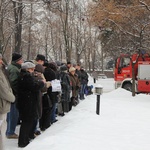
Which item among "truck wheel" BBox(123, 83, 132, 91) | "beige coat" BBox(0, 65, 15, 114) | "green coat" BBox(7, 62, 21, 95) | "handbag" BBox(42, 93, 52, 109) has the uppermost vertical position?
"green coat" BBox(7, 62, 21, 95)

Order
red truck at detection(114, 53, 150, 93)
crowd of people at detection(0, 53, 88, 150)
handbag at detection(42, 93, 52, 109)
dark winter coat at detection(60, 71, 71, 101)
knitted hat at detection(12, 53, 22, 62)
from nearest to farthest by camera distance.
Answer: crowd of people at detection(0, 53, 88, 150), knitted hat at detection(12, 53, 22, 62), handbag at detection(42, 93, 52, 109), dark winter coat at detection(60, 71, 71, 101), red truck at detection(114, 53, 150, 93)

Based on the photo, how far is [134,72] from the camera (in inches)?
703

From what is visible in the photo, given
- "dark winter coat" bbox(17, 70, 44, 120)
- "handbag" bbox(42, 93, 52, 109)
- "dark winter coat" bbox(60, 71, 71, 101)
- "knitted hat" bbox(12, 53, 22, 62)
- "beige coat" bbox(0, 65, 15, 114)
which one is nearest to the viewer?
"beige coat" bbox(0, 65, 15, 114)

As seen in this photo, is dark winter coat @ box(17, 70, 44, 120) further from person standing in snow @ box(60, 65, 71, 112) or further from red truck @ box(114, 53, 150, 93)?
red truck @ box(114, 53, 150, 93)

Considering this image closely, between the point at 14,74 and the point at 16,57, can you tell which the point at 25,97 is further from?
the point at 16,57

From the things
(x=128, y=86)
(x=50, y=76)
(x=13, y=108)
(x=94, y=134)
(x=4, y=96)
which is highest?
(x=50, y=76)

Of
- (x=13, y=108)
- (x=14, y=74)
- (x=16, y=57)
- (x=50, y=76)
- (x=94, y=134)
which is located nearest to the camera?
(x=94, y=134)

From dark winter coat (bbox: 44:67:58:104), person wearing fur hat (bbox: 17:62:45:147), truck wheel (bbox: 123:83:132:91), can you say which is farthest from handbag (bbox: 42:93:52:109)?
truck wheel (bbox: 123:83:132:91)

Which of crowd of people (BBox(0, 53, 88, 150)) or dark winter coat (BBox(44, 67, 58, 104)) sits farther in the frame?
dark winter coat (BBox(44, 67, 58, 104))

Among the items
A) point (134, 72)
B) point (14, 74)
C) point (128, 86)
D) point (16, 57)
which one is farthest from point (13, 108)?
point (128, 86)

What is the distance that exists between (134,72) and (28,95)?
12.3 meters

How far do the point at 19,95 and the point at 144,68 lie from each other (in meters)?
13.1

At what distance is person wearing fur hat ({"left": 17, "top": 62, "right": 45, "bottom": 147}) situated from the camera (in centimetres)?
629

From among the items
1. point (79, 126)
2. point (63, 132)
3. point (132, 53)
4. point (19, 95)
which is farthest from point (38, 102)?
point (132, 53)
